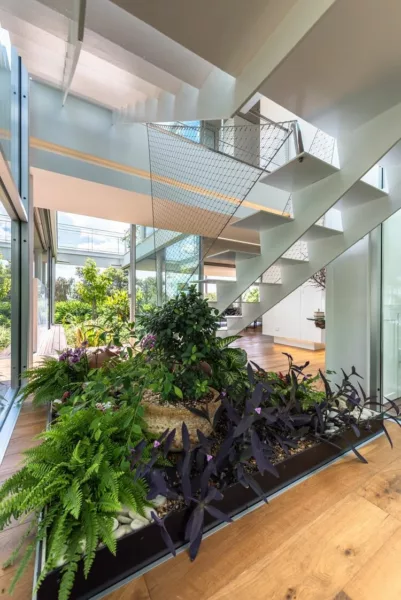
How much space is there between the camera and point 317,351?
5.20 meters

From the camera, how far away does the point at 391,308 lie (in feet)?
7.66

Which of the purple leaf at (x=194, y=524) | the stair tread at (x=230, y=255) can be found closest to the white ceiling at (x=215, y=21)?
the stair tread at (x=230, y=255)

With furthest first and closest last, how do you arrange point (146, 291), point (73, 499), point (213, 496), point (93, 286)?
point (93, 286) < point (146, 291) < point (213, 496) < point (73, 499)

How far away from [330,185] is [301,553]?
178 cm

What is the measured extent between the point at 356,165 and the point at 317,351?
4314 mm

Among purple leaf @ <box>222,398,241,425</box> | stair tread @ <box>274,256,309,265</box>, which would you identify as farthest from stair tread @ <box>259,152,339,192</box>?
purple leaf @ <box>222,398,241,425</box>

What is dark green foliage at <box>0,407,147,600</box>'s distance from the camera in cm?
79

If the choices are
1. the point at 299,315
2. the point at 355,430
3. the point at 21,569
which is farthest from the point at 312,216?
the point at 299,315

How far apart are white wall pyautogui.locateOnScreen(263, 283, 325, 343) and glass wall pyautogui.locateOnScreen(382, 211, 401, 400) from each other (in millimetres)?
2635

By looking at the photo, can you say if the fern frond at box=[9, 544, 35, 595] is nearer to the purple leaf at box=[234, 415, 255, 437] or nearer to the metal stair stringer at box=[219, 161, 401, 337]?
the purple leaf at box=[234, 415, 255, 437]

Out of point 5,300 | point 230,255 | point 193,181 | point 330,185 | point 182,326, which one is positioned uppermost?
point 193,181

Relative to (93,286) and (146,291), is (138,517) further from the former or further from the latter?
(93,286)

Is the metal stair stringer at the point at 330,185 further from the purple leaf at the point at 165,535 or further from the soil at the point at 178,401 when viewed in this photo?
the purple leaf at the point at 165,535

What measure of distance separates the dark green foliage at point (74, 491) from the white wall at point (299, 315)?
471 centimetres
